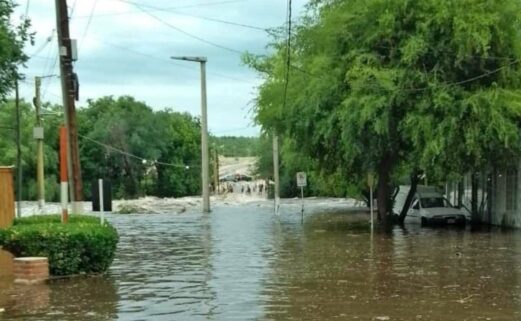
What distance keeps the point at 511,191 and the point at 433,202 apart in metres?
5.18

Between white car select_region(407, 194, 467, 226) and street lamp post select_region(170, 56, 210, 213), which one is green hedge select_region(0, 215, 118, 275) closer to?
white car select_region(407, 194, 467, 226)

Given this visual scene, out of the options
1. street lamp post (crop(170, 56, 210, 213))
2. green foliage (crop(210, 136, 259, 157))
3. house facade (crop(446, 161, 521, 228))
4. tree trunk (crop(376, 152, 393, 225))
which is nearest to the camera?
tree trunk (crop(376, 152, 393, 225))

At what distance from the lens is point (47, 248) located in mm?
14914

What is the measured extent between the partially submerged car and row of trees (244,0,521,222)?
595 cm

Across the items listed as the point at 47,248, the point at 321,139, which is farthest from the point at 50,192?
the point at 47,248

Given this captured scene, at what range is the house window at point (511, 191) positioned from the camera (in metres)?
31.4

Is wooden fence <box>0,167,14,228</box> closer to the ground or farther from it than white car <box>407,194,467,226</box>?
farther from it

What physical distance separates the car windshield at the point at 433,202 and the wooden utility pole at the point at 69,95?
68.5 ft

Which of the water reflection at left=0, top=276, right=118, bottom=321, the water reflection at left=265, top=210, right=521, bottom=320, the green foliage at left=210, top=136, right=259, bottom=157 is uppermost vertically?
the green foliage at left=210, top=136, right=259, bottom=157

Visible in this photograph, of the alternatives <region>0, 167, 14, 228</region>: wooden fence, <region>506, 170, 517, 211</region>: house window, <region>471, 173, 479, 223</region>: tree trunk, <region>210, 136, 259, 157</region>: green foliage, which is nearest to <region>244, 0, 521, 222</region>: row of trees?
<region>506, 170, 517, 211</region>: house window

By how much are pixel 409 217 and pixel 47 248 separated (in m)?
30.0

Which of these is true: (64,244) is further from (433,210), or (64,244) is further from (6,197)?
(433,210)

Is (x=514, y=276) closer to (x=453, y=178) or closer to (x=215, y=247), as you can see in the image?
(x=215, y=247)

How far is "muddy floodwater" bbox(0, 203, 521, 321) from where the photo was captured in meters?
11.1
